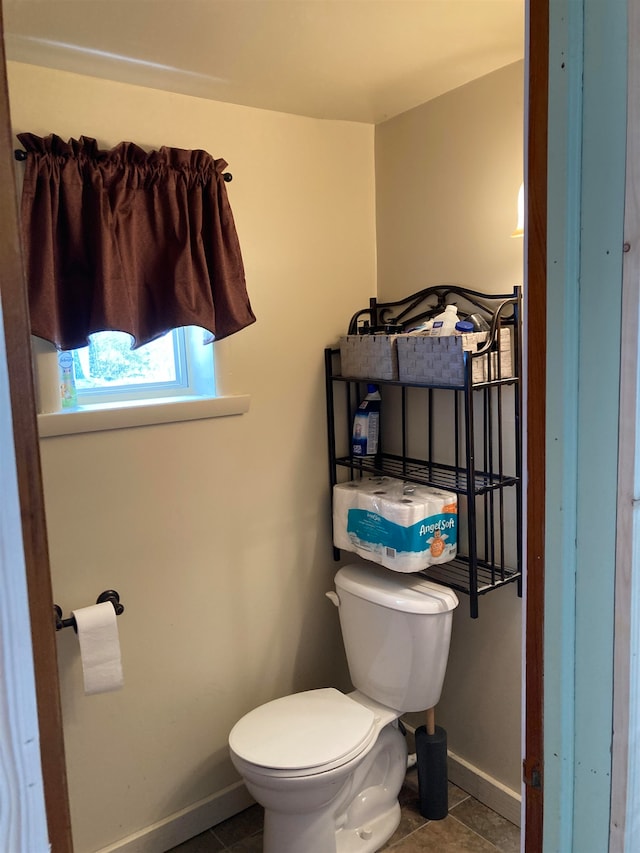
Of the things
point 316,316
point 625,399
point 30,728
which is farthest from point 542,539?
point 316,316

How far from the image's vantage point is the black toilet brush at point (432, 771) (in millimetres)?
2158

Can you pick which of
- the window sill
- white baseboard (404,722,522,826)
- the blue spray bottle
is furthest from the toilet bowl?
the window sill

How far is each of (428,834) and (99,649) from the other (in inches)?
47.1

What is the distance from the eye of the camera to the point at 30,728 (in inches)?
19.7

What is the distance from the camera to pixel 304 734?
1900mm

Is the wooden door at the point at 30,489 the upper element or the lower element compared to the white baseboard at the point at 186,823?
upper

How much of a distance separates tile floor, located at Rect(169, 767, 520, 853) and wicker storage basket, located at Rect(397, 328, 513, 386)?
55.1 inches

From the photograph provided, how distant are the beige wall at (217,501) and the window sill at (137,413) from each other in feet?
0.11

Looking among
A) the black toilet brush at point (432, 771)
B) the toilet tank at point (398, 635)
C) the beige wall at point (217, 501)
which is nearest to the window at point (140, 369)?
the beige wall at point (217, 501)

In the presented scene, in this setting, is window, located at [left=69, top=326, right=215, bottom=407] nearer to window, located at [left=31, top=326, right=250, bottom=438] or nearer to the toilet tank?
→ window, located at [left=31, top=326, right=250, bottom=438]

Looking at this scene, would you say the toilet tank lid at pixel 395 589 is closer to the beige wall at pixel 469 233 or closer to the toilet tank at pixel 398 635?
the toilet tank at pixel 398 635

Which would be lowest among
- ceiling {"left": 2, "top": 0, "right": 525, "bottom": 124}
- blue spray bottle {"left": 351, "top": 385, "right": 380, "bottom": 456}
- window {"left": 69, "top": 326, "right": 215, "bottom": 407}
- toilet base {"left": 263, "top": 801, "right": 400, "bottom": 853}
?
toilet base {"left": 263, "top": 801, "right": 400, "bottom": 853}

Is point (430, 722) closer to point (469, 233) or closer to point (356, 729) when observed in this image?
point (356, 729)

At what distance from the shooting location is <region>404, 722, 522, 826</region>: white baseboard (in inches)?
84.1
